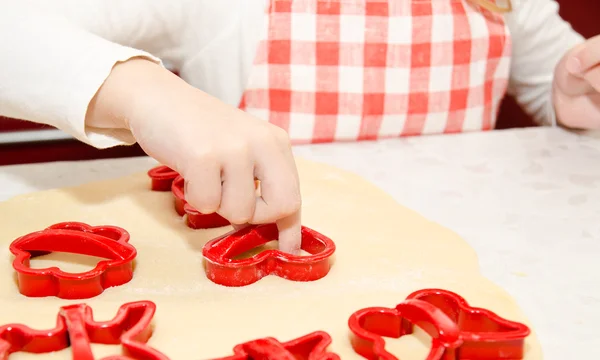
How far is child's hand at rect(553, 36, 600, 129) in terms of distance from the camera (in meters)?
0.96

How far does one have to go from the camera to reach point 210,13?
93cm

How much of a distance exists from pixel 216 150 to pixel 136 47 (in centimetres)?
44

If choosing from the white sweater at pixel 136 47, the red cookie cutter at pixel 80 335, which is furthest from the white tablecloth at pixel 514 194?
the red cookie cutter at pixel 80 335

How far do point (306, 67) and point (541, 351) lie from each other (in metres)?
0.56

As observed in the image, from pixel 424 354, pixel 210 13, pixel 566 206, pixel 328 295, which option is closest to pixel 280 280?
pixel 328 295

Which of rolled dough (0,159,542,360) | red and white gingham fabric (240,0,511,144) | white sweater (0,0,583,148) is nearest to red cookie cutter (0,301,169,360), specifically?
rolled dough (0,159,542,360)

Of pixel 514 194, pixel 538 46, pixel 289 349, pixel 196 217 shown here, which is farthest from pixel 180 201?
pixel 538 46

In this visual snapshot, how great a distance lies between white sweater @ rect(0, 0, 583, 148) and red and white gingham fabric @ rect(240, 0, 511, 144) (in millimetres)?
44

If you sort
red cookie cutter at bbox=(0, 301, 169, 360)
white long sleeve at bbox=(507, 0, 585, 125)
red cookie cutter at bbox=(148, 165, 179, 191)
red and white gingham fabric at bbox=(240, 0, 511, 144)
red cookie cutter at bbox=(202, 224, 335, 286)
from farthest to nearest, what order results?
white long sleeve at bbox=(507, 0, 585, 125)
red and white gingham fabric at bbox=(240, 0, 511, 144)
red cookie cutter at bbox=(148, 165, 179, 191)
red cookie cutter at bbox=(202, 224, 335, 286)
red cookie cutter at bbox=(0, 301, 169, 360)

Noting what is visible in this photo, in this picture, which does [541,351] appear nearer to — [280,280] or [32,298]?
[280,280]

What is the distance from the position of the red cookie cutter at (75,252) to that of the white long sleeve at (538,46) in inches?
29.1

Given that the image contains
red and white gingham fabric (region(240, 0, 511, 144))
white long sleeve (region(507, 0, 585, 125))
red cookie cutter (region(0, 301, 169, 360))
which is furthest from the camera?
white long sleeve (region(507, 0, 585, 125))

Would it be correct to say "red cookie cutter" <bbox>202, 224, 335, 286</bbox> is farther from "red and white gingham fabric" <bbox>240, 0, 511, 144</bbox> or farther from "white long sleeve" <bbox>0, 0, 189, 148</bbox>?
"red and white gingham fabric" <bbox>240, 0, 511, 144</bbox>

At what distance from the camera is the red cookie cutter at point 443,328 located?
48 centimetres
